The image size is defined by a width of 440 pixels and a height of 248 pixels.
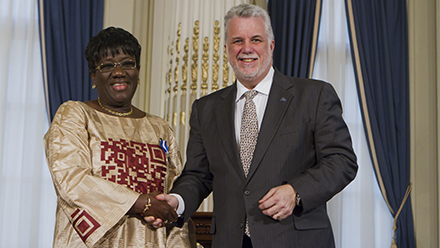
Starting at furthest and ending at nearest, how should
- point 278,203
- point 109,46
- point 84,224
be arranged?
point 109,46 → point 84,224 → point 278,203

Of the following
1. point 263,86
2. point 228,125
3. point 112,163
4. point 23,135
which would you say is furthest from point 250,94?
point 23,135

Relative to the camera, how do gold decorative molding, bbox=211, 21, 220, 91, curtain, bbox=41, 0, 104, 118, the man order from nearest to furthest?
the man, gold decorative molding, bbox=211, 21, 220, 91, curtain, bbox=41, 0, 104, 118

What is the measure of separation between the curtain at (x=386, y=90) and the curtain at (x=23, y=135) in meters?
3.05

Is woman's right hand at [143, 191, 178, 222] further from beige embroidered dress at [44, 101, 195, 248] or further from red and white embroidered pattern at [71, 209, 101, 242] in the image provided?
red and white embroidered pattern at [71, 209, 101, 242]

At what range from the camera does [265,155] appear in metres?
2.03

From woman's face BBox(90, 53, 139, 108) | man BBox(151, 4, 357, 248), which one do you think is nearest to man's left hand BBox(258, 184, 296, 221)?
man BBox(151, 4, 357, 248)

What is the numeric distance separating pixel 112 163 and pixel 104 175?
0.21 feet

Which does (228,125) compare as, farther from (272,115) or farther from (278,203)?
(278,203)

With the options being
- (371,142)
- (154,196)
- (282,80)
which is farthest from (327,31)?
(154,196)

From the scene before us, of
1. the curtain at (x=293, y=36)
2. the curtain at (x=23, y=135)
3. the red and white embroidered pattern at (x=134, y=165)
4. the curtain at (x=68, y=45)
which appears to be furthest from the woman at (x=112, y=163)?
the curtain at (x=293, y=36)

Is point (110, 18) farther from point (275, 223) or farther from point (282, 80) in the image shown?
point (275, 223)

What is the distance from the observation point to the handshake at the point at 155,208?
7.02ft

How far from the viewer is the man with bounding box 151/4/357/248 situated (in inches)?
76.9

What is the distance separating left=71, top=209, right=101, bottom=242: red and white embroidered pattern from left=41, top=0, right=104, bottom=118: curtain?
255 centimetres
